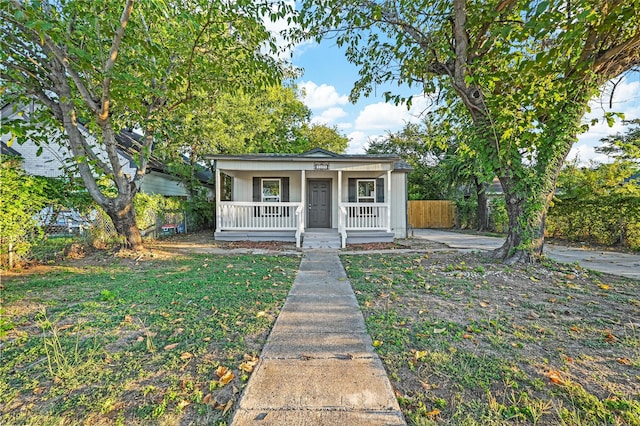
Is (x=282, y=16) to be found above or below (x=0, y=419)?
above

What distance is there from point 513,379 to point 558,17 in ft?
14.1

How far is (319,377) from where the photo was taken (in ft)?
7.40

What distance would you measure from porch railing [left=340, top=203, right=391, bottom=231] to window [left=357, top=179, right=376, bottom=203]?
1.83 meters

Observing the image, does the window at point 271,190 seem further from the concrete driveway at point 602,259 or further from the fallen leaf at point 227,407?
the fallen leaf at point 227,407

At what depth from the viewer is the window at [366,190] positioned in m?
12.9

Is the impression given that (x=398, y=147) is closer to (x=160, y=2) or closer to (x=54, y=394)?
(x=160, y=2)

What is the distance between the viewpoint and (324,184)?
42.8ft

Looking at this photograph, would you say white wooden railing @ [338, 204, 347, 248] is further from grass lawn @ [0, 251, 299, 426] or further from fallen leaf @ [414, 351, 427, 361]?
fallen leaf @ [414, 351, 427, 361]

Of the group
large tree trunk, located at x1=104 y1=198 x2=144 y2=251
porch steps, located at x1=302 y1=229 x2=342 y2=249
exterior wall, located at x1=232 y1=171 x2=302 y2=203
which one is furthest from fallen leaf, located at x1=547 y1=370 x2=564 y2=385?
exterior wall, located at x1=232 y1=171 x2=302 y2=203

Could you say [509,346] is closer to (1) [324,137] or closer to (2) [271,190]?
(2) [271,190]

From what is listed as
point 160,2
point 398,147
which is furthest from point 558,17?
point 398,147

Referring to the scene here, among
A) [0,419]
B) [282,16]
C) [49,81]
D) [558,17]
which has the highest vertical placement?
[282,16]

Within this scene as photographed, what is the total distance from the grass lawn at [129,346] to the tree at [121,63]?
11.9 ft

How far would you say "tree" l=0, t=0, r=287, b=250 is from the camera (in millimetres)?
5441
